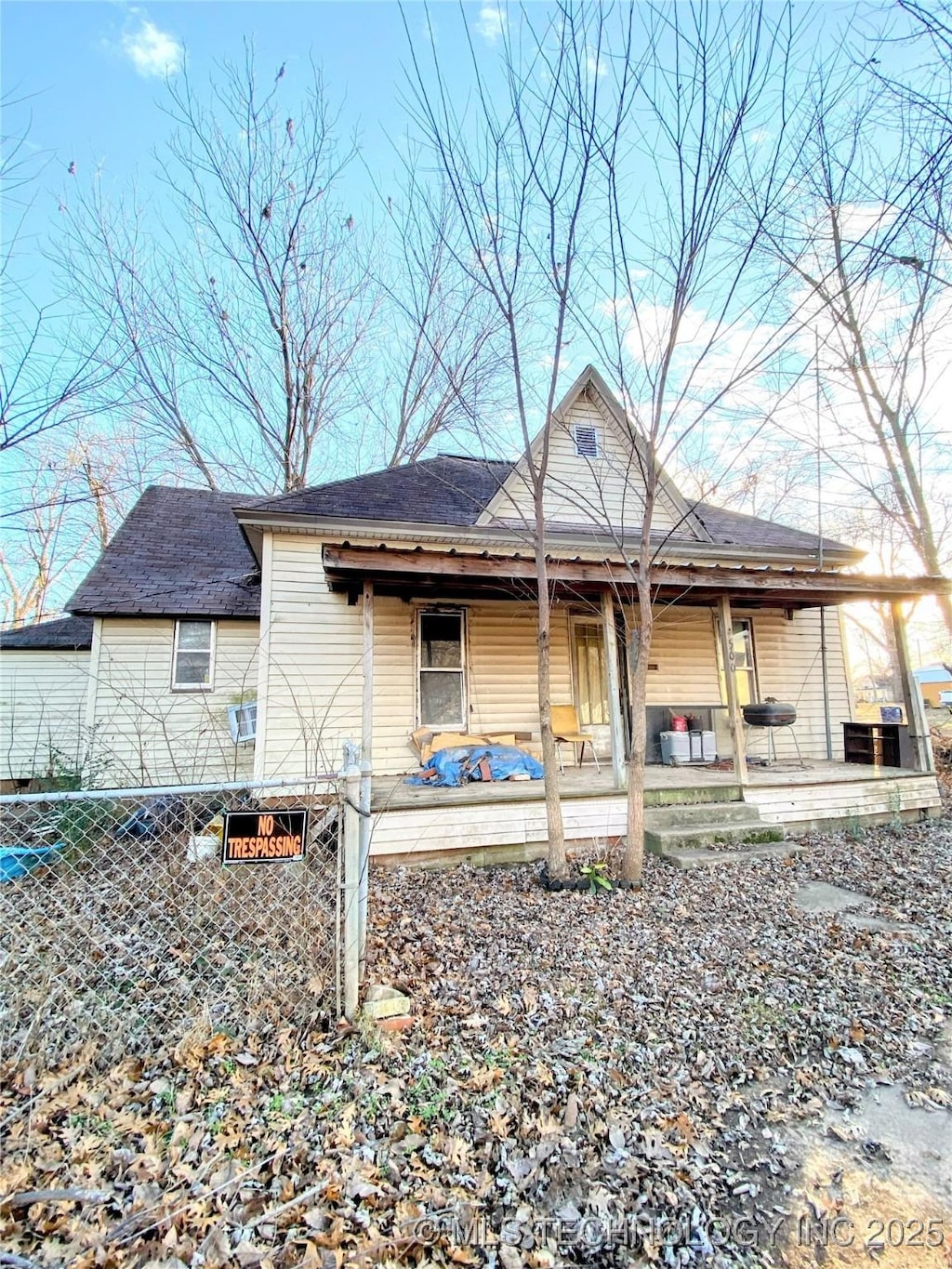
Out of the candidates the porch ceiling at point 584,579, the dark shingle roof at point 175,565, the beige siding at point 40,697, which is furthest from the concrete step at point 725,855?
the beige siding at point 40,697

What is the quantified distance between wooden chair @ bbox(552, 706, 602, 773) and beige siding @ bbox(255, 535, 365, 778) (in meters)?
2.49

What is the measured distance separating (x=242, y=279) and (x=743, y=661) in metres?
14.9

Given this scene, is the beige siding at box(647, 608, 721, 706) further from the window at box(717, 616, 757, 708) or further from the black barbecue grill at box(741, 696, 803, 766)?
the black barbecue grill at box(741, 696, 803, 766)

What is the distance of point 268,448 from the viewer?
15.7 metres

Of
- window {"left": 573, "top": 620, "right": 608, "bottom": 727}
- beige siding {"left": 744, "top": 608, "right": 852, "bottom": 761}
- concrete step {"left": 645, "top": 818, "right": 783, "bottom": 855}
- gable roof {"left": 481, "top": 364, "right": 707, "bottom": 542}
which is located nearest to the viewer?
concrete step {"left": 645, "top": 818, "right": 783, "bottom": 855}

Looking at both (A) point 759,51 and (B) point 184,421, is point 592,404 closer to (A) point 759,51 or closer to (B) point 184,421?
(A) point 759,51

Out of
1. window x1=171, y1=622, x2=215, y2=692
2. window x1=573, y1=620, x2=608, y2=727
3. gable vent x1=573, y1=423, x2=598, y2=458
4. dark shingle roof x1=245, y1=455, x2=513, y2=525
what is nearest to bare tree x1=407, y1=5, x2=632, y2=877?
dark shingle roof x1=245, y1=455, x2=513, y2=525

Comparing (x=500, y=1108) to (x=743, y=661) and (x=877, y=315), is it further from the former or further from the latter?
(x=877, y=315)

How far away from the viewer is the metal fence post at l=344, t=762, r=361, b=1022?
256cm

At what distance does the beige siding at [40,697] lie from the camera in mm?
10438

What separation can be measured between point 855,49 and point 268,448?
1485cm

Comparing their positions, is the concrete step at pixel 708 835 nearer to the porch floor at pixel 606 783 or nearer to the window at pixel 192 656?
the porch floor at pixel 606 783

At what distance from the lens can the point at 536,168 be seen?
4449 millimetres

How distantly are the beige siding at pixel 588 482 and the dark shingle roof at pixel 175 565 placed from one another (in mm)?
5184
